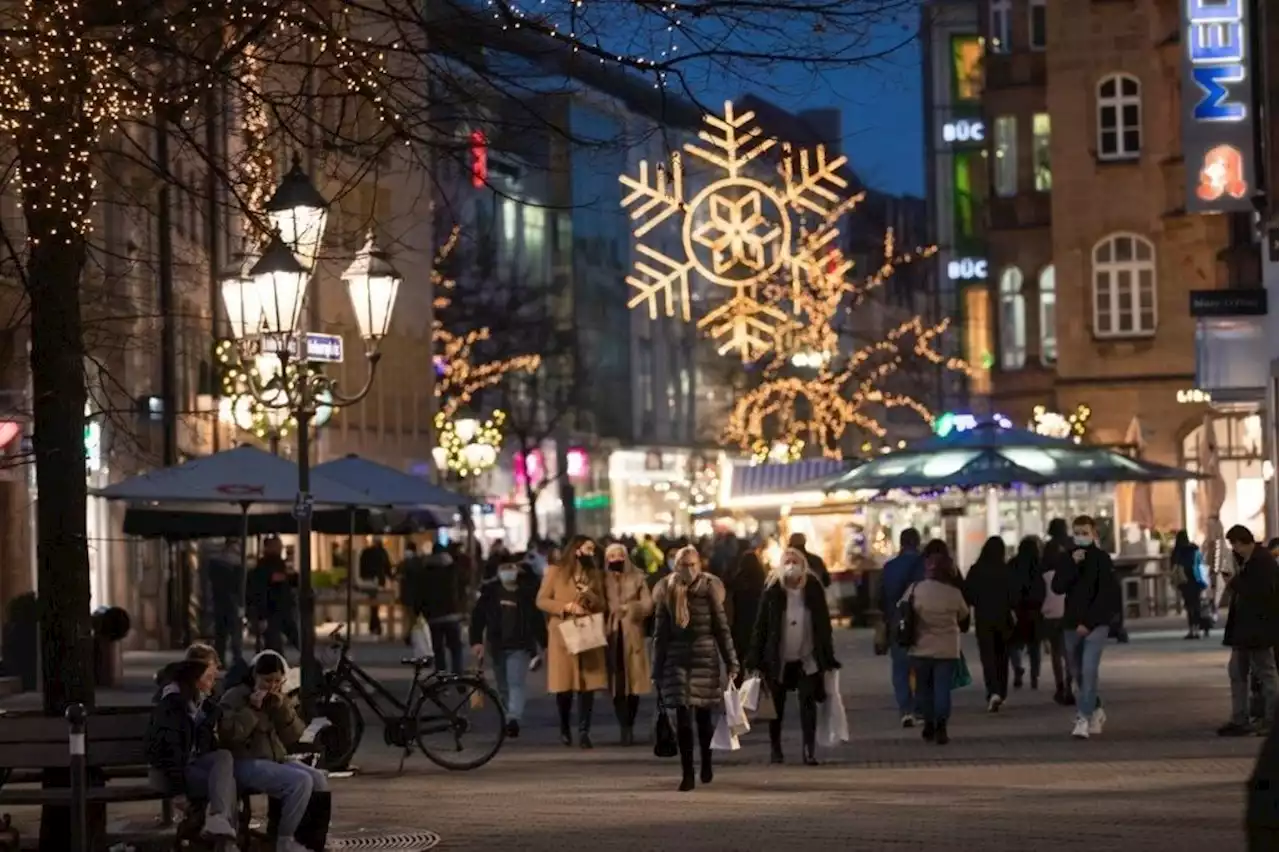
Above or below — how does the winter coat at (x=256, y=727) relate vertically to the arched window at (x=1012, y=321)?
below

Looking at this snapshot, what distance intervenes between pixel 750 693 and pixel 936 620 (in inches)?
110

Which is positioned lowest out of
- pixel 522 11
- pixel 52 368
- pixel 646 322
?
pixel 52 368

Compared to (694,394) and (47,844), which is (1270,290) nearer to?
(47,844)

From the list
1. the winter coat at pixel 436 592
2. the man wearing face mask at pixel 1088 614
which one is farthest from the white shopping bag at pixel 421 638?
the man wearing face mask at pixel 1088 614

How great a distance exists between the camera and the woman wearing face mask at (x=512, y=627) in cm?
2866

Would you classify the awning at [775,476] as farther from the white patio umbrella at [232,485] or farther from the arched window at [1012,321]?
the white patio umbrella at [232,485]

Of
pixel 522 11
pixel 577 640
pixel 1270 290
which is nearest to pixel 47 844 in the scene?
pixel 522 11

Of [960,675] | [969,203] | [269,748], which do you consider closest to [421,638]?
[960,675]

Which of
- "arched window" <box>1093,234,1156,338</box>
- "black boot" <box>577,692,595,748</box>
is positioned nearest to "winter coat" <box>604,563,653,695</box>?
"black boot" <box>577,692,595,748</box>

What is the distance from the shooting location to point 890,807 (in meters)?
19.1

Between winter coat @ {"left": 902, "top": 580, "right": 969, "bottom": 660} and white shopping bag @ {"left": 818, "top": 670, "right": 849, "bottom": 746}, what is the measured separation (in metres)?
1.80

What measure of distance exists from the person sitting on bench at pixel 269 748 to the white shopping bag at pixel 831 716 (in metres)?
7.93

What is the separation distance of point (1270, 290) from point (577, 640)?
20023 mm

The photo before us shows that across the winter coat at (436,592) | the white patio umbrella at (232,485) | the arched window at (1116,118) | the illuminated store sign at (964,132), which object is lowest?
the winter coat at (436,592)
